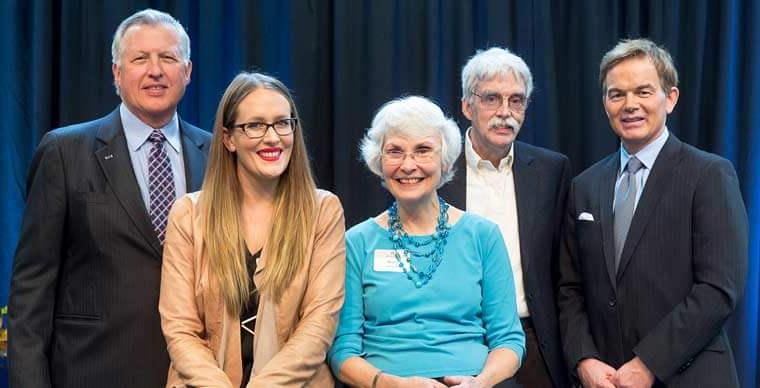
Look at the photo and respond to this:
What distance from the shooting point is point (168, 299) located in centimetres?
244

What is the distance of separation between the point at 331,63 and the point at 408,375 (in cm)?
201

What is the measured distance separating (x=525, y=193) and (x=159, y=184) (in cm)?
134

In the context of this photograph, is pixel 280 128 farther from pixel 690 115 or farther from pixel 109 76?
pixel 690 115

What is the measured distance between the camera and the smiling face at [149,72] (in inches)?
113

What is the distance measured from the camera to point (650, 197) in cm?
301

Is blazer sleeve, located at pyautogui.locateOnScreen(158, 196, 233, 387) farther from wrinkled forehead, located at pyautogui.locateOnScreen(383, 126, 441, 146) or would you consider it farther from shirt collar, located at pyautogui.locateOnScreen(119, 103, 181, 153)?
wrinkled forehead, located at pyautogui.locateOnScreen(383, 126, 441, 146)

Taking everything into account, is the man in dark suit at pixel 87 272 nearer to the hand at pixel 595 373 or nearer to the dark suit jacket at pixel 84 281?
the dark suit jacket at pixel 84 281

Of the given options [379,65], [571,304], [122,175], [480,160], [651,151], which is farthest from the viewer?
[379,65]

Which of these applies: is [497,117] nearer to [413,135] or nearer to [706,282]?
[413,135]

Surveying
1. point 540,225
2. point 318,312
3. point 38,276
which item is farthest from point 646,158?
point 38,276

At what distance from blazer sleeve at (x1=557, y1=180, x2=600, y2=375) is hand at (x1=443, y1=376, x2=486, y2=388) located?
71cm

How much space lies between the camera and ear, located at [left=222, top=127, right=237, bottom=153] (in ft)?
8.40

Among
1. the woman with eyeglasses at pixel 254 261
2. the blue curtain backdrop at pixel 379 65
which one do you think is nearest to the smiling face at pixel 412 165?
the woman with eyeglasses at pixel 254 261

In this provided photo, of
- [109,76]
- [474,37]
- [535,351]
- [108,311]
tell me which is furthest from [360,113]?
[108,311]
